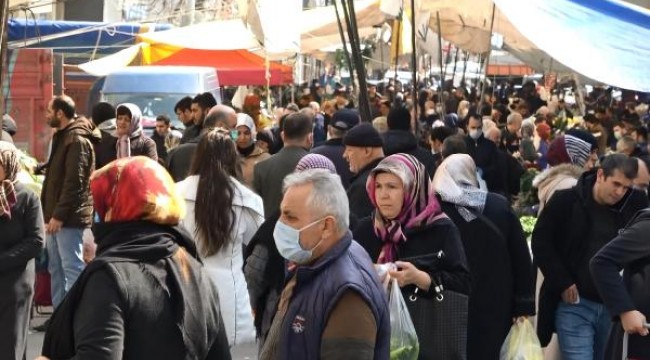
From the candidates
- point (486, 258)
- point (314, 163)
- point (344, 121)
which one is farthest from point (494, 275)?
point (344, 121)

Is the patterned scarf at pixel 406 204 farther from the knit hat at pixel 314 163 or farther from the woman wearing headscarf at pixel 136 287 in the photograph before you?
the woman wearing headscarf at pixel 136 287

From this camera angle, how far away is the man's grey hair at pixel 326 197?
4246mm

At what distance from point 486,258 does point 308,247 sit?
A: 2599mm

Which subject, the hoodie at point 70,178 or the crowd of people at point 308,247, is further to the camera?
the hoodie at point 70,178

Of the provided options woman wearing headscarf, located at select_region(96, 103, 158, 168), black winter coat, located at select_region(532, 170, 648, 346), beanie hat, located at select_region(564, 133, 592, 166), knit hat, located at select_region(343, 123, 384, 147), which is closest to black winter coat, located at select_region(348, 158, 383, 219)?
knit hat, located at select_region(343, 123, 384, 147)

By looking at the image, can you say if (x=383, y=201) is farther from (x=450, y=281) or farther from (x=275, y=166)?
(x=275, y=166)

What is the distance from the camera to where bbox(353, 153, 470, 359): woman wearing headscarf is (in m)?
5.69

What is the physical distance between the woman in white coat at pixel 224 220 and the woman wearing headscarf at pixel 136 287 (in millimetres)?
2517

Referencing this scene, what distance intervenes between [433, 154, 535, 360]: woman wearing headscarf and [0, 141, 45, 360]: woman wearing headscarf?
2292 mm

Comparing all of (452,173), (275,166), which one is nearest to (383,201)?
(452,173)

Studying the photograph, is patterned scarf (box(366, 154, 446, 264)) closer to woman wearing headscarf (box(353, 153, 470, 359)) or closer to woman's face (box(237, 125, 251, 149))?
woman wearing headscarf (box(353, 153, 470, 359))

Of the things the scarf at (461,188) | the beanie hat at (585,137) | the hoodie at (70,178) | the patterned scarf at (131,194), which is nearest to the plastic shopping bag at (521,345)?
the scarf at (461,188)

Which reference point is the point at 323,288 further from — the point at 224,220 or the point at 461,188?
the point at 224,220

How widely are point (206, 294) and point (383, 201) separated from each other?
1.42m
